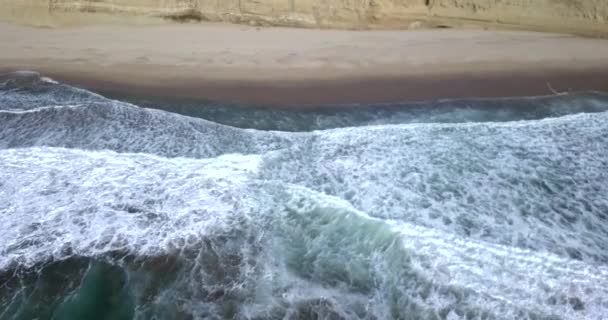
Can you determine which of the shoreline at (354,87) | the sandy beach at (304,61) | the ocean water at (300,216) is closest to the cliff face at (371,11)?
the sandy beach at (304,61)

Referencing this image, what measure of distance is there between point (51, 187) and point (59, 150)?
72 cm

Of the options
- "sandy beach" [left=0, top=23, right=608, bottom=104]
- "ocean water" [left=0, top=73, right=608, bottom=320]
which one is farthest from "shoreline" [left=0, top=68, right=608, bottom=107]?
"ocean water" [left=0, top=73, right=608, bottom=320]

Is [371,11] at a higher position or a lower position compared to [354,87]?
higher

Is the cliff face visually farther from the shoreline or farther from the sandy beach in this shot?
the shoreline

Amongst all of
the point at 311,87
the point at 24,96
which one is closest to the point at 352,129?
the point at 311,87

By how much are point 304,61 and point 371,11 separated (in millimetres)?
1640

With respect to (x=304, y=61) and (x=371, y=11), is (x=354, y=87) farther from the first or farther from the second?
(x=371, y=11)

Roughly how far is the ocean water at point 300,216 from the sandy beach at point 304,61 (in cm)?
78

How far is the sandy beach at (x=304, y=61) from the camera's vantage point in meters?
5.95

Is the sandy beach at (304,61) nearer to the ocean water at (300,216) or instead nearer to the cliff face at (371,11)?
the cliff face at (371,11)

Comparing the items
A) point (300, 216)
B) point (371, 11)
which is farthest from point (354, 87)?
point (300, 216)

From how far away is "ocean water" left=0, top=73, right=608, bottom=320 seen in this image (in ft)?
9.11

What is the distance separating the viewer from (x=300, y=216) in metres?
3.48

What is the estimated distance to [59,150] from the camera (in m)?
4.37
